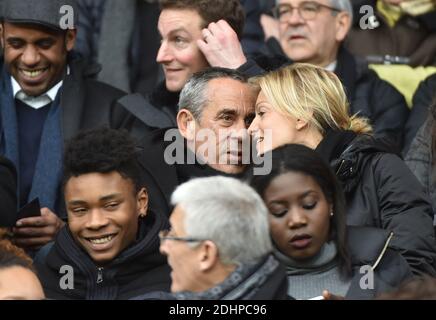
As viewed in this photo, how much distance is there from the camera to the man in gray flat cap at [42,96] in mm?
7449

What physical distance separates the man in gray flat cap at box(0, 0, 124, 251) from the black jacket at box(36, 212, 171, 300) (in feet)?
3.76

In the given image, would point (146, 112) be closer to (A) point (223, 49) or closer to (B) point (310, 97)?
(A) point (223, 49)

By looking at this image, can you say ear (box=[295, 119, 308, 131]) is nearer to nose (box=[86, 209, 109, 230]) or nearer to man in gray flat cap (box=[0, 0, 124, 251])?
nose (box=[86, 209, 109, 230])

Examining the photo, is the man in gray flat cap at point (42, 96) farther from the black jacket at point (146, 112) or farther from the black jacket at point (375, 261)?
the black jacket at point (375, 261)

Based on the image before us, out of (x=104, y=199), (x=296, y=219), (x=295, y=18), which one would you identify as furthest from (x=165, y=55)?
(x=296, y=219)

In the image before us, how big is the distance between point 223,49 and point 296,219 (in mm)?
2011

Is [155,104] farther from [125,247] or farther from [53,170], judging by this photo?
[125,247]

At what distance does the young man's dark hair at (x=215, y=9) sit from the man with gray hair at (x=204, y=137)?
0.71m

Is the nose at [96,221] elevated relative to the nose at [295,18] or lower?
lower

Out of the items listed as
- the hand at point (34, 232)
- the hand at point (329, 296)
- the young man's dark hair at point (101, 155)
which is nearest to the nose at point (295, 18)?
the young man's dark hair at point (101, 155)

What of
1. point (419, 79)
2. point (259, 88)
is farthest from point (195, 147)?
point (419, 79)

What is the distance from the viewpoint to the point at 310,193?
579 cm

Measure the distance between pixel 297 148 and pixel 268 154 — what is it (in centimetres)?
15

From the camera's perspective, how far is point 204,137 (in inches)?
271
